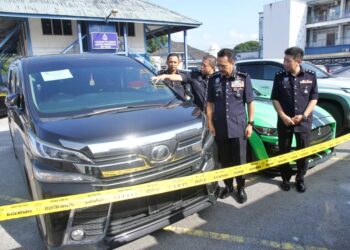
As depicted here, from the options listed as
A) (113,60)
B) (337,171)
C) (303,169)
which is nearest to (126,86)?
(113,60)

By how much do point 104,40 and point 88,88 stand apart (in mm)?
15120

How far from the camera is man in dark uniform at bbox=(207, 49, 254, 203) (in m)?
3.37

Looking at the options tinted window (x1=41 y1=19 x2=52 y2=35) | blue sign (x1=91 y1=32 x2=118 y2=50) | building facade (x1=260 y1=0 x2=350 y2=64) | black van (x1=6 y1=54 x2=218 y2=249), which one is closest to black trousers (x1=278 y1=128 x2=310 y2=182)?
black van (x1=6 y1=54 x2=218 y2=249)

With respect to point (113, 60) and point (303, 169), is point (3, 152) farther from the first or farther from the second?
point (303, 169)

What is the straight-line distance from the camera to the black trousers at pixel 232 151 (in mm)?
3447

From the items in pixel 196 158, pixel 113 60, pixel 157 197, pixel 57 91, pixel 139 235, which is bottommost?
pixel 139 235

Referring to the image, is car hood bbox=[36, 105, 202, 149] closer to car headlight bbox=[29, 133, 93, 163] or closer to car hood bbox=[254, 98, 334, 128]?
car headlight bbox=[29, 133, 93, 163]

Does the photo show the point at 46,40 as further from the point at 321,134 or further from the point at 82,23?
the point at 321,134

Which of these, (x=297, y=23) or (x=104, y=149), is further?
(x=297, y=23)

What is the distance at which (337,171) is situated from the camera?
449 centimetres

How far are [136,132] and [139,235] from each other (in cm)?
80

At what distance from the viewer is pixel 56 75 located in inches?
125

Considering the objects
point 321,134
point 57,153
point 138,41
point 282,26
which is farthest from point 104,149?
point 282,26

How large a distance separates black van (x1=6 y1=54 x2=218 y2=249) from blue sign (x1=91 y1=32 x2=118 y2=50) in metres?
14.7
